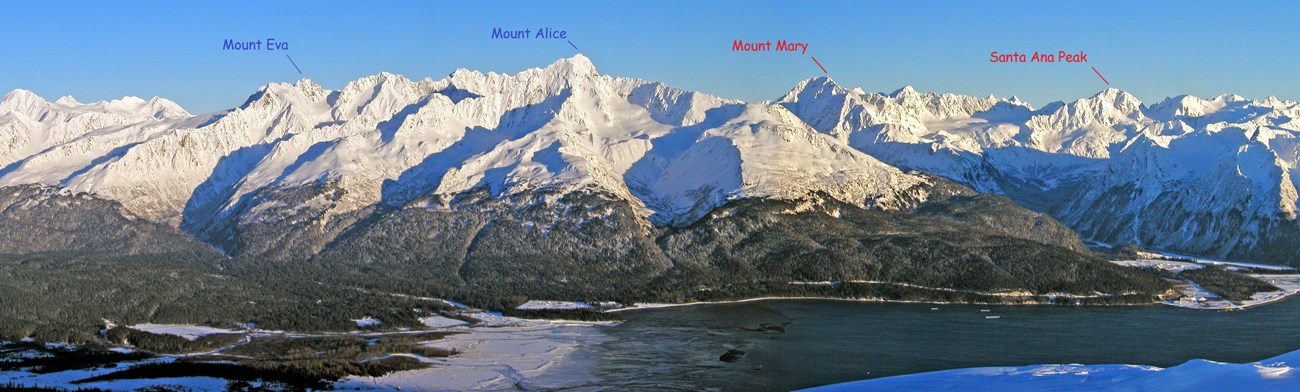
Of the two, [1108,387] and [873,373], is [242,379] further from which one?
[1108,387]

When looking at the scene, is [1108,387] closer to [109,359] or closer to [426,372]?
[426,372]

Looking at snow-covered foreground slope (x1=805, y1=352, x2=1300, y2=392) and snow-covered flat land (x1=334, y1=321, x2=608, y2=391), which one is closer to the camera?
snow-covered foreground slope (x1=805, y1=352, x2=1300, y2=392)

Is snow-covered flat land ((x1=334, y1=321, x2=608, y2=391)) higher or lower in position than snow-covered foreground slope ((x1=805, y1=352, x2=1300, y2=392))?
higher

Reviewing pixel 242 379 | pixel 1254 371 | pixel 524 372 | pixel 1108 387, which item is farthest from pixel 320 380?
pixel 1254 371

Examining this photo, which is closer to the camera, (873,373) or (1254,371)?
(1254,371)

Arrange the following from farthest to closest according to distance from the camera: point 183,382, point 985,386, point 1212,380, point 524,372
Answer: point 524,372, point 183,382, point 985,386, point 1212,380

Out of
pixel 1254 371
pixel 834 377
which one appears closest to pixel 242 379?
pixel 834 377

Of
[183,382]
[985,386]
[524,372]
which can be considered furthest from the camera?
[524,372]
